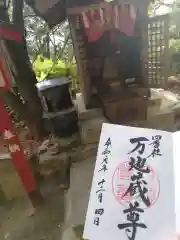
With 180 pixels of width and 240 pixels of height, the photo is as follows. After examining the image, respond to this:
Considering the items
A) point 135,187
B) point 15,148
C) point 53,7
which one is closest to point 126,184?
point 135,187

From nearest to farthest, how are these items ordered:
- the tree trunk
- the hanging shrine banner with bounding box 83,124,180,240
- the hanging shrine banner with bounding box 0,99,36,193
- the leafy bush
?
the hanging shrine banner with bounding box 83,124,180,240 < the hanging shrine banner with bounding box 0,99,36,193 < the tree trunk < the leafy bush

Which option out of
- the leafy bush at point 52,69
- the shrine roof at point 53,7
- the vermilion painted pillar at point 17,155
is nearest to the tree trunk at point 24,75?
the shrine roof at point 53,7

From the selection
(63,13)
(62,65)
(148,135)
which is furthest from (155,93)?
(148,135)

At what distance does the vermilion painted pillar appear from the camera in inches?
94.3

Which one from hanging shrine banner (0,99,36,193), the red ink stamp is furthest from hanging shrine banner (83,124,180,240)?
hanging shrine banner (0,99,36,193)

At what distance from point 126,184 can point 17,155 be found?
1.46m

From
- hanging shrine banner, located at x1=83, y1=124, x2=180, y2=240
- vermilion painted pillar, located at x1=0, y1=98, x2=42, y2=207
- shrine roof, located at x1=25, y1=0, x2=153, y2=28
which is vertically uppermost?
shrine roof, located at x1=25, y1=0, x2=153, y2=28

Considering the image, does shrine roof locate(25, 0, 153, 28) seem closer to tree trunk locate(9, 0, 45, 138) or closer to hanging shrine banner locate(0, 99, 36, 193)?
tree trunk locate(9, 0, 45, 138)

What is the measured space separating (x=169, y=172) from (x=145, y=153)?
14 centimetres

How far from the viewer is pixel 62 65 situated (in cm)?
336

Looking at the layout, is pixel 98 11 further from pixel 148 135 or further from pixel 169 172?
pixel 169 172

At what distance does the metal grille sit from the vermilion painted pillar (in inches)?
55.6

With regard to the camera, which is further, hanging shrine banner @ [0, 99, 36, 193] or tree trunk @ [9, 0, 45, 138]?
tree trunk @ [9, 0, 45, 138]

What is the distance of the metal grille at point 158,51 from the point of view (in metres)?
2.70
